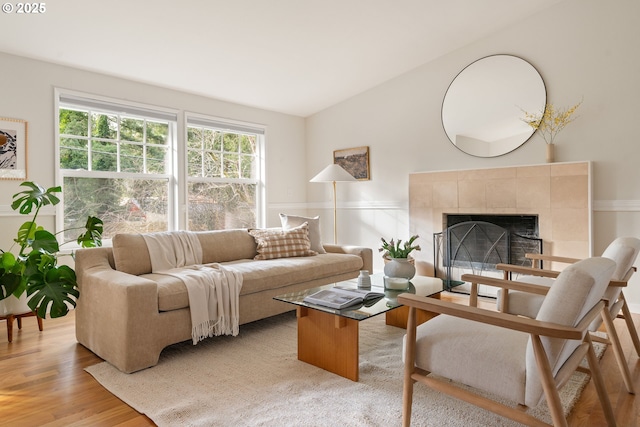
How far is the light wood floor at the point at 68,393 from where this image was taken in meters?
1.83

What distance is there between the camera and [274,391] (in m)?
2.07

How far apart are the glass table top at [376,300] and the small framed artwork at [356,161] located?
224 centimetres

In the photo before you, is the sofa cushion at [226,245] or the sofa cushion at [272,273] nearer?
the sofa cushion at [272,273]

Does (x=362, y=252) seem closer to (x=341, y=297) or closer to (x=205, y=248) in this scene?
(x=205, y=248)

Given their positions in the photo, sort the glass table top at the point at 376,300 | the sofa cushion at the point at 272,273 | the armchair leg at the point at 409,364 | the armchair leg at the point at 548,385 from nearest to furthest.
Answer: the armchair leg at the point at 548,385 < the armchair leg at the point at 409,364 < the glass table top at the point at 376,300 < the sofa cushion at the point at 272,273

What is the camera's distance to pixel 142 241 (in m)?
3.06

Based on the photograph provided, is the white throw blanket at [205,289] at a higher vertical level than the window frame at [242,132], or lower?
lower

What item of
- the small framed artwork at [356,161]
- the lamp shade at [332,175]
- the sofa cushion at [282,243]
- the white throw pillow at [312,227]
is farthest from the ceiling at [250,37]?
the sofa cushion at [282,243]

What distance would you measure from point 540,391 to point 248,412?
124 cm

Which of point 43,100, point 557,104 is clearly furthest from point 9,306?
point 557,104

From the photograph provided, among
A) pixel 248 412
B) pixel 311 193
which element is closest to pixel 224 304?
pixel 248 412

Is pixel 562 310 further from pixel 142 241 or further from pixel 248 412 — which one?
pixel 142 241

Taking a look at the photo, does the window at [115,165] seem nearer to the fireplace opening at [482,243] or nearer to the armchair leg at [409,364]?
the fireplace opening at [482,243]

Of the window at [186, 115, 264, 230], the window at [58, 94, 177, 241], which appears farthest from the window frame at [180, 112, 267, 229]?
the window at [58, 94, 177, 241]
